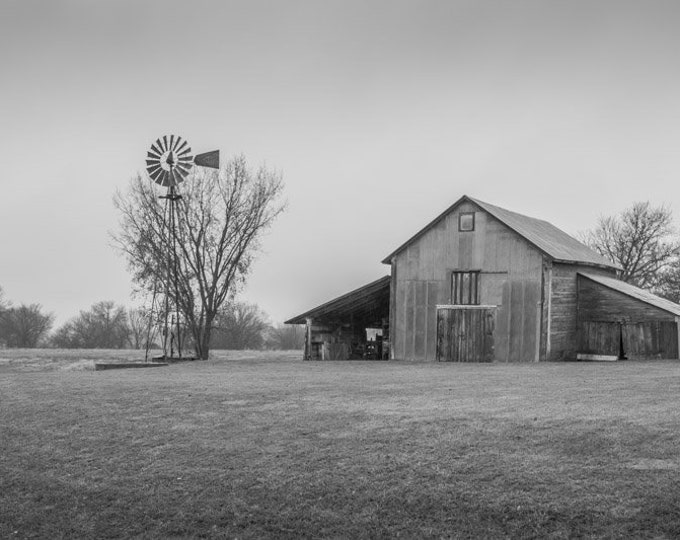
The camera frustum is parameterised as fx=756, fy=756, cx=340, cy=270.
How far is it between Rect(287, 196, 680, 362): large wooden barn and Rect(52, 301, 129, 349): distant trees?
208 ft

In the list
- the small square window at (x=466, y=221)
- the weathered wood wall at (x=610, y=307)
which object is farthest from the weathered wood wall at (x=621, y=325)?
Result: the small square window at (x=466, y=221)

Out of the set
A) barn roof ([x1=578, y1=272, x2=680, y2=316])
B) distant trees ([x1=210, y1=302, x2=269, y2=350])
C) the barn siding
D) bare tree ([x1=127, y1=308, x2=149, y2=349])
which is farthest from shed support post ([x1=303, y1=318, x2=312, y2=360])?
bare tree ([x1=127, y1=308, x2=149, y2=349])

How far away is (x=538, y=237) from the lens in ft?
112

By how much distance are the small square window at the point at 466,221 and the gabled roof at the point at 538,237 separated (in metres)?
0.52

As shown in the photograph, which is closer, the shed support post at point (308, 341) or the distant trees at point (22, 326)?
the shed support post at point (308, 341)

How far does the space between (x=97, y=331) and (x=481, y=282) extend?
7624 cm

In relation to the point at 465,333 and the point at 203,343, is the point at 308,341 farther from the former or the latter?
the point at 203,343

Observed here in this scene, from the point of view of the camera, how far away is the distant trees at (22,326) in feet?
305

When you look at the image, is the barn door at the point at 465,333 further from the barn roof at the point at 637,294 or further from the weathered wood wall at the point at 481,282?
the barn roof at the point at 637,294

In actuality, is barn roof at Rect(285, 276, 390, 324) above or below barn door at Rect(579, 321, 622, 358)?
above

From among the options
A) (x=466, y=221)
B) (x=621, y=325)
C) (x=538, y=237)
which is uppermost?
(x=466, y=221)

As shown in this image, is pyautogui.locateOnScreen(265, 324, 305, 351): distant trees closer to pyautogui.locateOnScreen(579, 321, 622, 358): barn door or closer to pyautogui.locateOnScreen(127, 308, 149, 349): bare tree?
pyautogui.locateOnScreen(127, 308, 149, 349): bare tree

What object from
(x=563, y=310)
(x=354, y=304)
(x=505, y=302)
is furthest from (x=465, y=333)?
(x=354, y=304)

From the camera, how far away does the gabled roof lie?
32.1 metres
